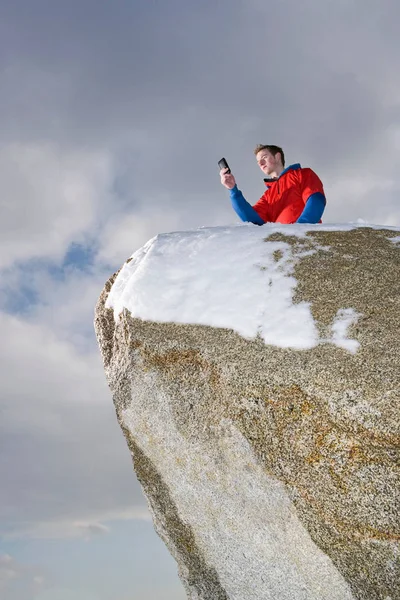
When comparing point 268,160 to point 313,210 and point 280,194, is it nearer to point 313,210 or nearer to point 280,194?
point 280,194

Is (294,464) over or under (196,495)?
under

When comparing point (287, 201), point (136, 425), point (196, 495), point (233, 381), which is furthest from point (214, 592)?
point (287, 201)

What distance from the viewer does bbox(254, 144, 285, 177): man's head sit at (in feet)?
28.1

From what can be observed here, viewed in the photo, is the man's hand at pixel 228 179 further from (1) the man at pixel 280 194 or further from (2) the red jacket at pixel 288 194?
(2) the red jacket at pixel 288 194

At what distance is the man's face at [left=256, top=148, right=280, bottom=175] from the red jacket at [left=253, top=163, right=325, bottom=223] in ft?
0.57

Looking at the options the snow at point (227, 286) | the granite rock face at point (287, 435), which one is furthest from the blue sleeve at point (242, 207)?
the granite rock face at point (287, 435)

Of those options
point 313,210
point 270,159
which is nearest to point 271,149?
point 270,159

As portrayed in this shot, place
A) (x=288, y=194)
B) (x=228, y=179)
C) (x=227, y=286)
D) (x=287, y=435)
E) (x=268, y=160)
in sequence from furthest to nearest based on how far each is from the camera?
(x=268, y=160)
(x=288, y=194)
(x=228, y=179)
(x=227, y=286)
(x=287, y=435)

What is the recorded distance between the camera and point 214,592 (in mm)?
6348

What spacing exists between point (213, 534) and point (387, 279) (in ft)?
10.2

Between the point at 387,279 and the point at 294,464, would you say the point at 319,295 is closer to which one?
the point at 387,279

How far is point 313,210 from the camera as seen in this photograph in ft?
25.9

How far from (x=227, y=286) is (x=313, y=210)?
2715 mm

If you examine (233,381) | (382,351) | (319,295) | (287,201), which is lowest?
(382,351)
